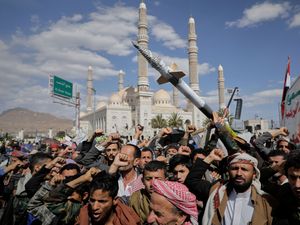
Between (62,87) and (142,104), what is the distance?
22917mm

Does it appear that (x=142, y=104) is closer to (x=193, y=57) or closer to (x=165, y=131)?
(x=193, y=57)

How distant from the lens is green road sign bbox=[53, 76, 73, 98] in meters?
29.7

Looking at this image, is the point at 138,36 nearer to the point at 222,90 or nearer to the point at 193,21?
the point at 193,21

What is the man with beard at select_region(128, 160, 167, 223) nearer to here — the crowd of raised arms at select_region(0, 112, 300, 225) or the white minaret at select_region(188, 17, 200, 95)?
the crowd of raised arms at select_region(0, 112, 300, 225)

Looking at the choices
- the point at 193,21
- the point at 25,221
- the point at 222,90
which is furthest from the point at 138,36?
the point at 25,221

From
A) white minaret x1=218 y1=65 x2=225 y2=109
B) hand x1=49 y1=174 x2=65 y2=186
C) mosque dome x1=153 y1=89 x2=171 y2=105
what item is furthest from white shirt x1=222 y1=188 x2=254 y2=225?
mosque dome x1=153 y1=89 x2=171 y2=105

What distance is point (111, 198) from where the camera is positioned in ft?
8.07

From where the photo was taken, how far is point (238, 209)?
2.40 metres

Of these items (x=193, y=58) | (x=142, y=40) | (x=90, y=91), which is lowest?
(x=90, y=91)

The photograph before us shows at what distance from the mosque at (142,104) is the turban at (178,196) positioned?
42.7 metres

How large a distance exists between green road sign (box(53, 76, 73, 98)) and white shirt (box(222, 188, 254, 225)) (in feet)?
97.1

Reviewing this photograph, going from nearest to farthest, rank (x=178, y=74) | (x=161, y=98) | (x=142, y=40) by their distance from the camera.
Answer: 1. (x=178, y=74)
2. (x=142, y=40)
3. (x=161, y=98)

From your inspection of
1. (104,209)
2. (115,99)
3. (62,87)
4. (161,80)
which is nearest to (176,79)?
(161,80)

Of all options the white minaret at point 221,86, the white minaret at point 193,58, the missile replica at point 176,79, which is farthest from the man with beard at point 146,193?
the white minaret at point 221,86
